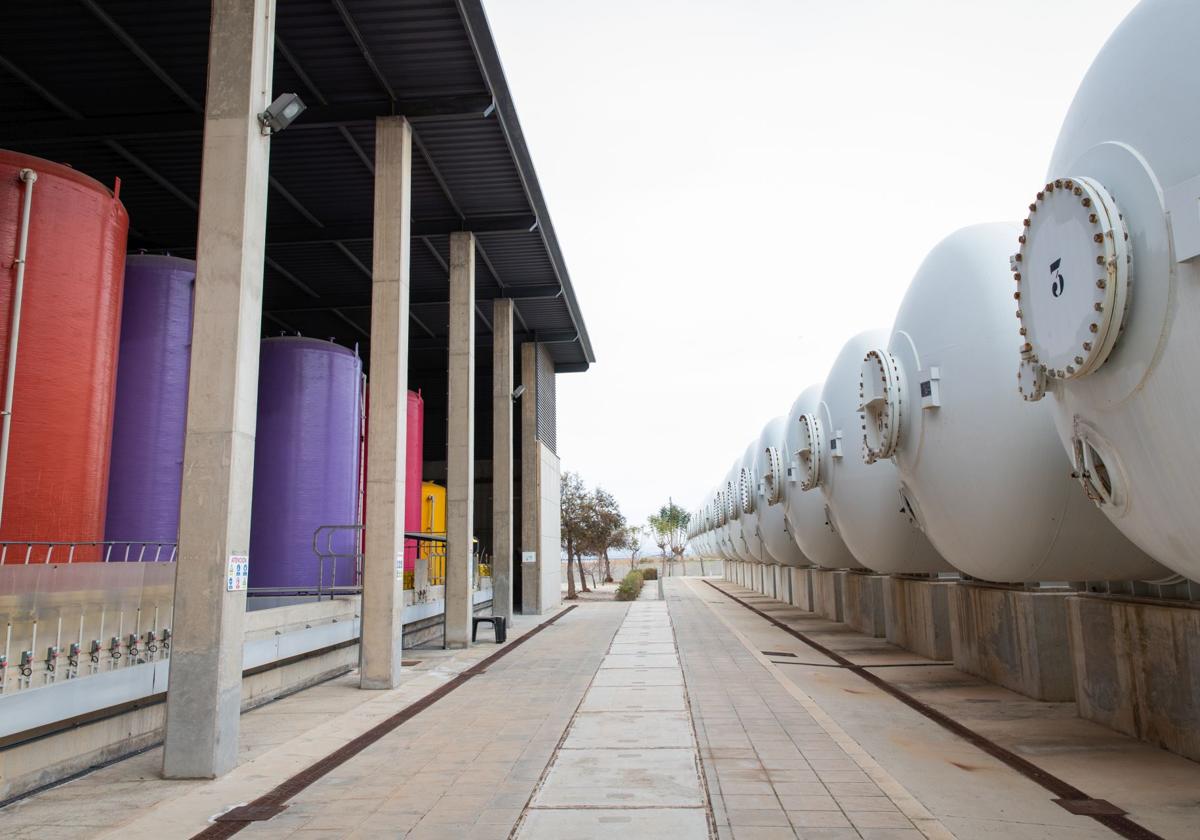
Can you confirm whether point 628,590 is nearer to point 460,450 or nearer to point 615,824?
point 460,450

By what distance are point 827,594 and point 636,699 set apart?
12674mm

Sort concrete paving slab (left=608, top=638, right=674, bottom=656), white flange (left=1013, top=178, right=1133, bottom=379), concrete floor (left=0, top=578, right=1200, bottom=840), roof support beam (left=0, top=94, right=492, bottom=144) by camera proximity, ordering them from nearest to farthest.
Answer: white flange (left=1013, top=178, right=1133, bottom=379)
concrete floor (left=0, top=578, right=1200, bottom=840)
roof support beam (left=0, top=94, right=492, bottom=144)
concrete paving slab (left=608, top=638, right=674, bottom=656)

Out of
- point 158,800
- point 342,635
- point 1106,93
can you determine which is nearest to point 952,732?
point 1106,93

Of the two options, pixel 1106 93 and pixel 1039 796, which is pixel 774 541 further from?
pixel 1106 93

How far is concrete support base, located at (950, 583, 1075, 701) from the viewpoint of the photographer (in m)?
10.2

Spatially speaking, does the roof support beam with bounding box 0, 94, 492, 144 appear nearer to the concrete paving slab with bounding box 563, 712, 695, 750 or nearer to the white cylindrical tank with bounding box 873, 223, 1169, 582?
the white cylindrical tank with bounding box 873, 223, 1169, 582

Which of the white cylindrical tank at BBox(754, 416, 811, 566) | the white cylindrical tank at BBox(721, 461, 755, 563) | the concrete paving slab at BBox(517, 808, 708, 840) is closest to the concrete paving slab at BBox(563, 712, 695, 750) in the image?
the concrete paving slab at BBox(517, 808, 708, 840)

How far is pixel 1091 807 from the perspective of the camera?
6172 mm

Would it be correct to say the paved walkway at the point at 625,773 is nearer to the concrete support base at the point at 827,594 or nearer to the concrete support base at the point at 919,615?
the concrete support base at the point at 919,615

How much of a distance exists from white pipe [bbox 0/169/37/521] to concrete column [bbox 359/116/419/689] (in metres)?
4.96

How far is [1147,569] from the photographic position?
7844mm

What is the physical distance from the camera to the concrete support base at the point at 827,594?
21066 mm

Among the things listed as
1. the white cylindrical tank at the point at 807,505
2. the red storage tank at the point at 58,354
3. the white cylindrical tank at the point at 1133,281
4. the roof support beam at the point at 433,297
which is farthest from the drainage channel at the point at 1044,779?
the roof support beam at the point at 433,297

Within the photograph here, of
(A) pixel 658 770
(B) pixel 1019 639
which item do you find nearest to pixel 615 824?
(A) pixel 658 770
